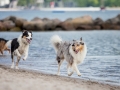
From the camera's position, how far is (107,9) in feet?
506

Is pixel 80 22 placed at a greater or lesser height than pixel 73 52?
lesser

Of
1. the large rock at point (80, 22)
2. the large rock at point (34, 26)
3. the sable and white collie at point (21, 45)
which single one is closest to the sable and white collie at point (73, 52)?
the sable and white collie at point (21, 45)

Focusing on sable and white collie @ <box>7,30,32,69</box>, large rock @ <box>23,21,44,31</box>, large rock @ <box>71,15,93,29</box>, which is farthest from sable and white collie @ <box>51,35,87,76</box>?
large rock @ <box>71,15,93,29</box>

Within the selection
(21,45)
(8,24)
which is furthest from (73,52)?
(8,24)

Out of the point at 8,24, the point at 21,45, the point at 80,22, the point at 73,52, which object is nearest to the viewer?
the point at 73,52

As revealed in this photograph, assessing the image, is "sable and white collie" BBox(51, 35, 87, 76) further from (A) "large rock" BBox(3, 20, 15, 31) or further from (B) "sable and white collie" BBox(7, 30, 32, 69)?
(A) "large rock" BBox(3, 20, 15, 31)

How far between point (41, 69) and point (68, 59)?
9.72 feet

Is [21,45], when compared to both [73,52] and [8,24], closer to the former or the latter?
[73,52]

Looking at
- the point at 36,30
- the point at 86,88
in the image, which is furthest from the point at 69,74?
the point at 36,30

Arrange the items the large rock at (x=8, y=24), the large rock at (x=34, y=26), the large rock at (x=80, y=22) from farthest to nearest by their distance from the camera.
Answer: the large rock at (x=80, y=22), the large rock at (x=34, y=26), the large rock at (x=8, y=24)

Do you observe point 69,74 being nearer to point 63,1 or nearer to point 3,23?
point 3,23

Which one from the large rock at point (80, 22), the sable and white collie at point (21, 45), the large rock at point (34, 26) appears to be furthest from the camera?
the large rock at point (80, 22)

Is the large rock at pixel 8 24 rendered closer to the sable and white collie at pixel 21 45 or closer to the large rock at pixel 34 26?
the large rock at pixel 34 26

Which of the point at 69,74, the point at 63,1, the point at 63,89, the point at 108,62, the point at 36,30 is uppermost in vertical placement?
the point at 63,89
